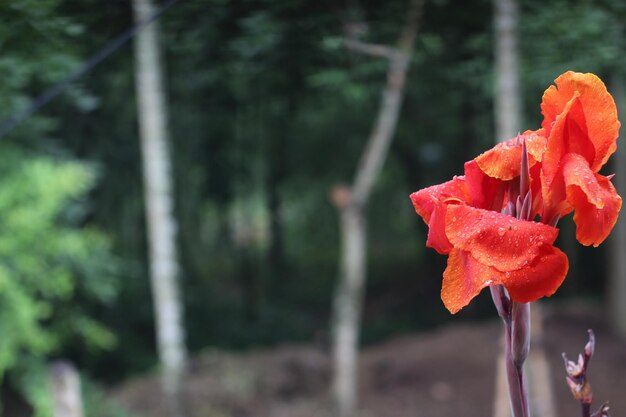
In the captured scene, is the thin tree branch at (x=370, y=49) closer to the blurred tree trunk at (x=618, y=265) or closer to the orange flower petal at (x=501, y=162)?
the orange flower petal at (x=501, y=162)

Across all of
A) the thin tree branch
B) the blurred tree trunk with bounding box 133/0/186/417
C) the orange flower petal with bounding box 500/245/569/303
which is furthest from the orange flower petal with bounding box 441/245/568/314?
the blurred tree trunk with bounding box 133/0/186/417

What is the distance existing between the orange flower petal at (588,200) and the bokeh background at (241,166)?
6.14 ft

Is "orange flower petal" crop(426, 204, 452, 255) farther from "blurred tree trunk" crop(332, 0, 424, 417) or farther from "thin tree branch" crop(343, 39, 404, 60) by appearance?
"blurred tree trunk" crop(332, 0, 424, 417)

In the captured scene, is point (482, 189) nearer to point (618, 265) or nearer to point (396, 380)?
point (396, 380)

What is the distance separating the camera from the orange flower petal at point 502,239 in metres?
0.68

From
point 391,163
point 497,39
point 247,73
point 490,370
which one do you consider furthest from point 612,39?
point 391,163

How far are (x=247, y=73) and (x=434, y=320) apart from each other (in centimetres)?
809

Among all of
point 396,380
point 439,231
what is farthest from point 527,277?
point 396,380

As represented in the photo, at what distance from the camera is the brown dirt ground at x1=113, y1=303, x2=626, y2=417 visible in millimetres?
6759

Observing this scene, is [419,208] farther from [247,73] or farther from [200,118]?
[200,118]

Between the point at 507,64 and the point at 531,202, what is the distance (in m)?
3.59

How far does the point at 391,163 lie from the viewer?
1352 cm

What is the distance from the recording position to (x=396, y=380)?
7.45 m

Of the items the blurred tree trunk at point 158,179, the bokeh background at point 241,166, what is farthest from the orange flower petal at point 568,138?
the blurred tree trunk at point 158,179
